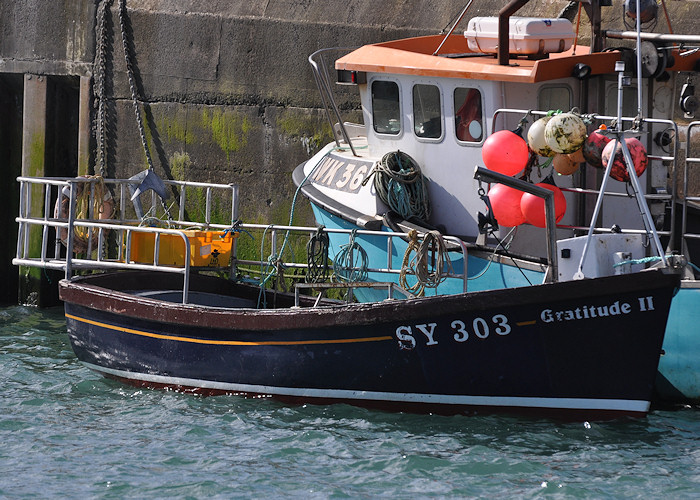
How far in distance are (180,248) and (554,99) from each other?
3.19 meters

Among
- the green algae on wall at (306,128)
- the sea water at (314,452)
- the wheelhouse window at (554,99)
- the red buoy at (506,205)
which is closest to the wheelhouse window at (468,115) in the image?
the wheelhouse window at (554,99)

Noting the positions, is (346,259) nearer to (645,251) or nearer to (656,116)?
(645,251)

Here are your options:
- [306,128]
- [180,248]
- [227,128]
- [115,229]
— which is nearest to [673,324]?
[180,248]

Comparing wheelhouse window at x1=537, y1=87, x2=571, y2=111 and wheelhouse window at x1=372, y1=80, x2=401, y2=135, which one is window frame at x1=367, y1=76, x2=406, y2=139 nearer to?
wheelhouse window at x1=372, y1=80, x2=401, y2=135

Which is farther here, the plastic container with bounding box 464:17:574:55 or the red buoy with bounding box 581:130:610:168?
the plastic container with bounding box 464:17:574:55

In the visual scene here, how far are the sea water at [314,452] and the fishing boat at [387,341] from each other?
16 cm

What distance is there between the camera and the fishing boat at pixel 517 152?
7734mm

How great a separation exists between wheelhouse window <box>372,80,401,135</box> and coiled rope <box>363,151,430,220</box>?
398mm

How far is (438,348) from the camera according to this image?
713cm

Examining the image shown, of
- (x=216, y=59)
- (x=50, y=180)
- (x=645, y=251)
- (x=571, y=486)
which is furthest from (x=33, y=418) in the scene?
(x=216, y=59)

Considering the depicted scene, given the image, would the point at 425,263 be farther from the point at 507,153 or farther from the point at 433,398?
the point at 507,153

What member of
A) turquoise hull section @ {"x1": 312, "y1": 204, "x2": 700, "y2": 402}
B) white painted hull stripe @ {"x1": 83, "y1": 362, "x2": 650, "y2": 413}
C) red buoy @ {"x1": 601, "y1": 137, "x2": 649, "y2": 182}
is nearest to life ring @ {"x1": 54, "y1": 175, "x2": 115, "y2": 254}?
white painted hull stripe @ {"x1": 83, "y1": 362, "x2": 650, "y2": 413}

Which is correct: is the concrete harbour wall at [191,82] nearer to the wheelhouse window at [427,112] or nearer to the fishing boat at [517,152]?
the fishing boat at [517,152]

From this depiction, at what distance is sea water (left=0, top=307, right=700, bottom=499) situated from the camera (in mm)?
6180
